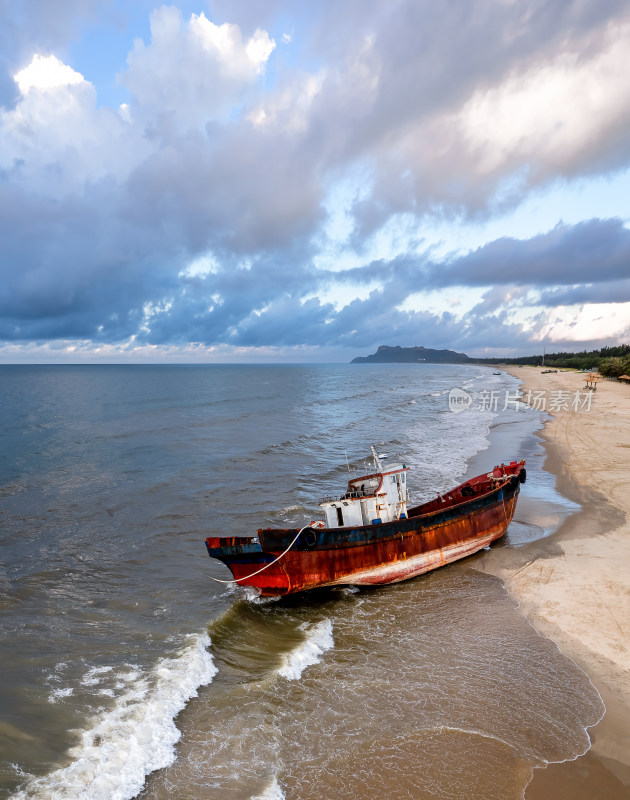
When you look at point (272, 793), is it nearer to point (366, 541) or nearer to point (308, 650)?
point (308, 650)

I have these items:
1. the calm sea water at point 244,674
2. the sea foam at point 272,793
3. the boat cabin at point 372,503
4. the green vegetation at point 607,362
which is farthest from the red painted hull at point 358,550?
the green vegetation at point 607,362

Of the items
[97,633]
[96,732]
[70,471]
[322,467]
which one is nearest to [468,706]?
[96,732]

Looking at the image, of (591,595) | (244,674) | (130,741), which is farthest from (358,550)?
(130,741)

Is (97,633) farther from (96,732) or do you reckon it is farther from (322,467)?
(322,467)

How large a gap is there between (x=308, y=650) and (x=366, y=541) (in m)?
4.26

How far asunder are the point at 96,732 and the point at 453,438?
39140mm

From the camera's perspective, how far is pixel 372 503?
54.3 feet

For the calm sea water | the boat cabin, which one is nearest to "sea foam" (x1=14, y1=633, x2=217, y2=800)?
the calm sea water

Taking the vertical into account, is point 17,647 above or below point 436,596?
above

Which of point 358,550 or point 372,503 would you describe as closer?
point 358,550

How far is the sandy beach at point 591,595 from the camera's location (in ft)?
25.7

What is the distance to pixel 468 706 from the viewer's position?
950 cm

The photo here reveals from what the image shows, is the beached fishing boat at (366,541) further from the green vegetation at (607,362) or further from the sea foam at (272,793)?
the green vegetation at (607,362)

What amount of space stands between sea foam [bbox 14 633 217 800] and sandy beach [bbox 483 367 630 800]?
671cm
